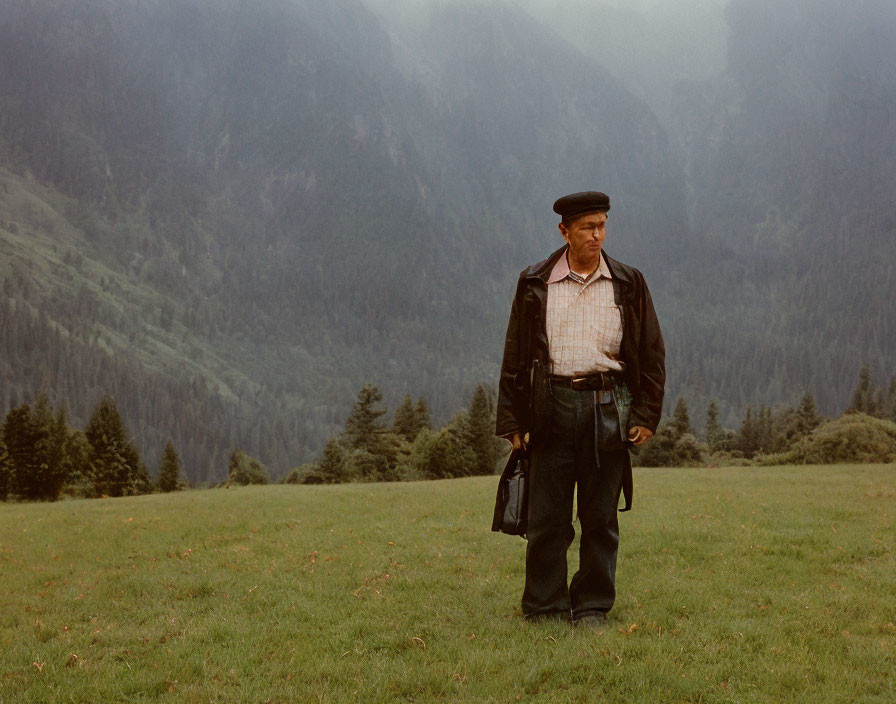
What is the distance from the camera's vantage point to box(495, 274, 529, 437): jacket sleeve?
7.49 meters

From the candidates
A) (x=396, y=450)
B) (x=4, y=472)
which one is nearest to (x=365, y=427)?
(x=396, y=450)

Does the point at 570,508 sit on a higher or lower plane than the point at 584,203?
lower

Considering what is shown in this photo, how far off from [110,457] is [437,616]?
8249cm

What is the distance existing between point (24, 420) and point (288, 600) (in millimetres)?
62020

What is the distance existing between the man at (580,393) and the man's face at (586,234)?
0.04ft

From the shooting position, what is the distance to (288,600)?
884 centimetres

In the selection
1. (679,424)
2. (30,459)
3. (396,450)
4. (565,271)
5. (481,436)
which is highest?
(565,271)

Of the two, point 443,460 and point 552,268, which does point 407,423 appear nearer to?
point 443,460

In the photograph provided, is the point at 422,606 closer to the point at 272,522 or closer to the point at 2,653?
the point at 2,653

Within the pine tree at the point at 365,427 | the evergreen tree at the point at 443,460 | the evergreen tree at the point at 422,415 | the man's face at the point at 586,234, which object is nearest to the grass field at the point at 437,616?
the man's face at the point at 586,234

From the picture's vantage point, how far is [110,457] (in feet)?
262

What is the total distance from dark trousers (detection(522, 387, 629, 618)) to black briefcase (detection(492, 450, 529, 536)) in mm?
110

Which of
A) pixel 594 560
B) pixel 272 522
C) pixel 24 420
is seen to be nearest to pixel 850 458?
pixel 272 522

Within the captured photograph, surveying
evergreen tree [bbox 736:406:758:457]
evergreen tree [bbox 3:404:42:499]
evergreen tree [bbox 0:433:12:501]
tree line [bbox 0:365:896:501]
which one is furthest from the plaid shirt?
evergreen tree [bbox 736:406:758:457]
